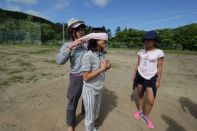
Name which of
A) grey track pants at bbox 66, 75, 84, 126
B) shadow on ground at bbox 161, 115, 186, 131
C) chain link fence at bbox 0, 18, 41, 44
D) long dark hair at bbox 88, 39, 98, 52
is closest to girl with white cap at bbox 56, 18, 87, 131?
grey track pants at bbox 66, 75, 84, 126

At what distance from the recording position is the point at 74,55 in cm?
291

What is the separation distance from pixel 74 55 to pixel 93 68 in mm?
370

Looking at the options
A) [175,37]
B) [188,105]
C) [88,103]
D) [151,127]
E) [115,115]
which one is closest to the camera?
[88,103]

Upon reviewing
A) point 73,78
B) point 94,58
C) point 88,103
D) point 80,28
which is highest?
point 80,28

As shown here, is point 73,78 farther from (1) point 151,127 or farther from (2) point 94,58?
(1) point 151,127

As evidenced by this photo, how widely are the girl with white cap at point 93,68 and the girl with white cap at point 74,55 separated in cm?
17

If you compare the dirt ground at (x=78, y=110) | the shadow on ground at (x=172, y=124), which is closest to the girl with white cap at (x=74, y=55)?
the dirt ground at (x=78, y=110)

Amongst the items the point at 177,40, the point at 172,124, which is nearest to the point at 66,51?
the point at 172,124

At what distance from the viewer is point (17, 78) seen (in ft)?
22.7

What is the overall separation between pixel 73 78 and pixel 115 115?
1510mm

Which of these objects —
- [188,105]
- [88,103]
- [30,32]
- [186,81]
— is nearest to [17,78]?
[88,103]

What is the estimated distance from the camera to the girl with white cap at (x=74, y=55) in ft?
9.07

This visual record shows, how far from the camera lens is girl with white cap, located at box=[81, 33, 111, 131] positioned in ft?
8.73

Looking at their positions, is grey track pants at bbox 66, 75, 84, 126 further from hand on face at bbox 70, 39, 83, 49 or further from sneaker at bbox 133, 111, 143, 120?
sneaker at bbox 133, 111, 143, 120
